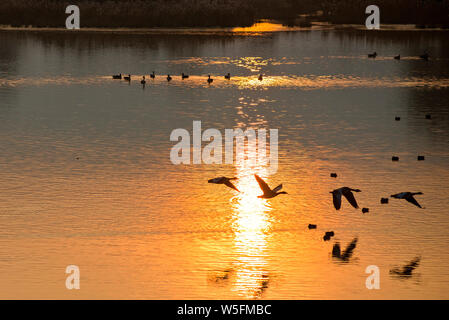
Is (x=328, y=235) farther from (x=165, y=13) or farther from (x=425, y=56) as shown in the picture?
(x=165, y=13)

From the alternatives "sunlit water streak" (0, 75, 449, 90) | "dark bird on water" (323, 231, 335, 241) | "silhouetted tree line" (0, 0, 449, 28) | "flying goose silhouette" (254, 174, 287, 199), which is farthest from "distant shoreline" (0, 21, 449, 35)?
"dark bird on water" (323, 231, 335, 241)

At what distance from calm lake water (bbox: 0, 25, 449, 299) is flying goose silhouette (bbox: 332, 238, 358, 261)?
0.29 feet

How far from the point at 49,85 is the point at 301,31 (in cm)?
3547

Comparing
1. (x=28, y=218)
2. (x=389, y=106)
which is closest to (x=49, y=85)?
(x=389, y=106)

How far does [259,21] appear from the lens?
80.2 m

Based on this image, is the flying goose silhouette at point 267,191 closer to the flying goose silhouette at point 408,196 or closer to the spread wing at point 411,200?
the flying goose silhouette at point 408,196

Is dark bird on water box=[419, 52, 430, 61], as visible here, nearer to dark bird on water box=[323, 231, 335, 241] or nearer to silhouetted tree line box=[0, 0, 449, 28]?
silhouetted tree line box=[0, 0, 449, 28]

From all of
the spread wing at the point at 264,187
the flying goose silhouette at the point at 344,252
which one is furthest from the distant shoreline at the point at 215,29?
the flying goose silhouette at the point at 344,252

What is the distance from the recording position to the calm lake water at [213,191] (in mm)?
12148

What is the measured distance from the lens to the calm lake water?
1215cm

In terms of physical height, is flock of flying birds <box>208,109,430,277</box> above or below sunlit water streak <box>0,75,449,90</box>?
below

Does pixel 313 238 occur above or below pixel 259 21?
below
